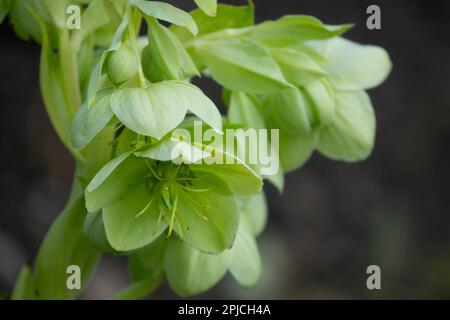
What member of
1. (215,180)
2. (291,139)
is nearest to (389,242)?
(291,139)

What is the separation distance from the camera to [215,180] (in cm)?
79

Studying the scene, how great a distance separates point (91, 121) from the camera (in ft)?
2.29

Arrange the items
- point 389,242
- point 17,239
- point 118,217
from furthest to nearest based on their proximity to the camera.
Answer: point 389,242, point 17,239, point 118,217

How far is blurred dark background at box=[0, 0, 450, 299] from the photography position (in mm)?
2268

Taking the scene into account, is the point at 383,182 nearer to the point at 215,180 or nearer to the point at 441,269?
the point at 441,269

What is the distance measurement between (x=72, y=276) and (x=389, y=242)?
→ 1705 mm

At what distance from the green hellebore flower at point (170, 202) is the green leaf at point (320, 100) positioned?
18 cm

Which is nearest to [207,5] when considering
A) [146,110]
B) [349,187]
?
[146,110]

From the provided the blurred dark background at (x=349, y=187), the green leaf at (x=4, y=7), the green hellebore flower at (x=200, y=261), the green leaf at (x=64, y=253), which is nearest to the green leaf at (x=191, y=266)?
the green hellebore flower at (x=200, y=261)

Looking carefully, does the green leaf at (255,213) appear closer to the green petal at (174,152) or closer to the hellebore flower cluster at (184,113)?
the hellebore flower cluster at (184,113)

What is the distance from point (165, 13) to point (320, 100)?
24 cm

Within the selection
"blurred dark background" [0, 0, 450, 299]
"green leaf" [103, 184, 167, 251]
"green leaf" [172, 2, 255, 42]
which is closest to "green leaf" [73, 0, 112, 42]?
"green leaf" [172, 2, 255, 42]

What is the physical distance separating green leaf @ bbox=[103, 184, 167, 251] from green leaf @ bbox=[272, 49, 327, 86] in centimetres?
21

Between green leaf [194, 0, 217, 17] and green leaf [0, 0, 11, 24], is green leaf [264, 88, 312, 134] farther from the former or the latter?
green leaf [0, 0, 11, 24]
